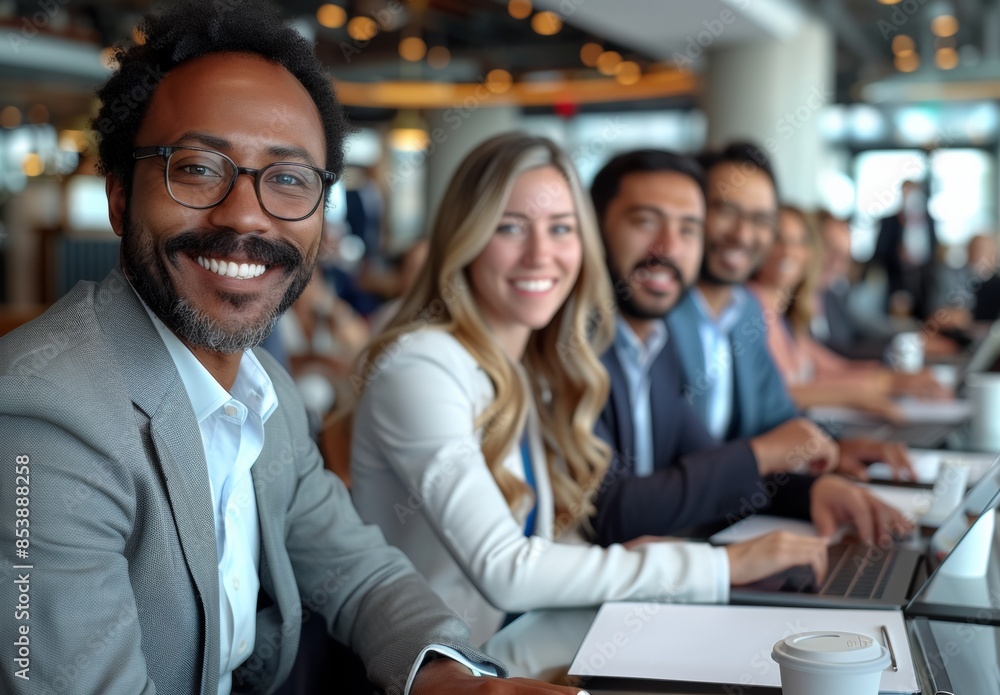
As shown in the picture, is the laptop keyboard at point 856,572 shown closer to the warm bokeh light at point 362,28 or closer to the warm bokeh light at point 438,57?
the warm bokeh light at point 362,28

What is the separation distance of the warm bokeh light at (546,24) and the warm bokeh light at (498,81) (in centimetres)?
205

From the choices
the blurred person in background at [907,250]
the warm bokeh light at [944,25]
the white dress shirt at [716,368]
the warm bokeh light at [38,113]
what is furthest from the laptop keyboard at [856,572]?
the warm bokeh light at [38,113]

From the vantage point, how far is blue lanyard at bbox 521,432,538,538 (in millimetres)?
1781

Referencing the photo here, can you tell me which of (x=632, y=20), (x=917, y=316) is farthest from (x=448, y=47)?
(x=917, y=316)

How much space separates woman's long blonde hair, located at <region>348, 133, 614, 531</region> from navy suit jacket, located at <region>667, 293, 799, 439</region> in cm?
51

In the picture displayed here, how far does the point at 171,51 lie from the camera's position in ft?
3.71

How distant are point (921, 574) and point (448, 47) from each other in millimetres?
11507

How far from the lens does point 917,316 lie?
816 centimetres

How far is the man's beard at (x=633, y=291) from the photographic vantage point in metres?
2.29

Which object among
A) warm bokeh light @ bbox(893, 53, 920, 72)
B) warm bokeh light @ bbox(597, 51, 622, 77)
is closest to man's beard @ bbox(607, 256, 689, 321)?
warm bokeh light @ bbox(597, 51, 622, 77)

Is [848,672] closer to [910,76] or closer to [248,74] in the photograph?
[248,74]

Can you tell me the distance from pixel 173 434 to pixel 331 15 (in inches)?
382

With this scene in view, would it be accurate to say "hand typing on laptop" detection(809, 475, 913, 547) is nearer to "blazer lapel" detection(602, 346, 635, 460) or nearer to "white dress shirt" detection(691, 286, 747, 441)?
"blazer lapel" detection(602, 346, 635, 460)

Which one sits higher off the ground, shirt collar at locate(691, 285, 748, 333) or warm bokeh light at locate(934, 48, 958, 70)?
warm bokeh light at locate(934, 48, 958, 70)
